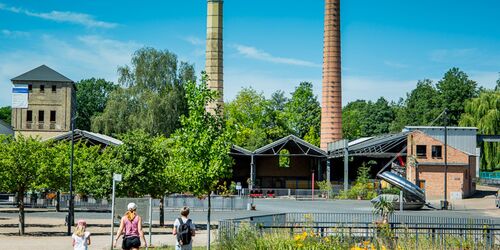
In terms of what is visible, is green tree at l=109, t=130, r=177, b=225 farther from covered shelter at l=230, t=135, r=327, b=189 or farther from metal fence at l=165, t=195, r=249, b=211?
covered shelter at l=230, t=135, r=327, b=189

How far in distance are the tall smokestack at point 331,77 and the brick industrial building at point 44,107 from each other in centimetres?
2715


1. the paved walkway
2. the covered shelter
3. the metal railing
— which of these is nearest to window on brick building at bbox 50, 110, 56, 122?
the covered shelter

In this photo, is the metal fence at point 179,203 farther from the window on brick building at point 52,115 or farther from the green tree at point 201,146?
the green tree at point 201,146

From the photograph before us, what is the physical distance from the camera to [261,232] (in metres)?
20.1

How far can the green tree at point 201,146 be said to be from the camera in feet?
82.8

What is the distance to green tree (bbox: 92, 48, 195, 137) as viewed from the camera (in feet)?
270

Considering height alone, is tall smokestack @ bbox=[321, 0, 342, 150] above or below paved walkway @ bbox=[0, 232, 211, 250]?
above

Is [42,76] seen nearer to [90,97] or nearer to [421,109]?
[90,97]

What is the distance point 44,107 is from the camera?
8294 cm

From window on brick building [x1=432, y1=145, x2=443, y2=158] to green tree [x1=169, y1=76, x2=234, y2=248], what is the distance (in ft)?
154

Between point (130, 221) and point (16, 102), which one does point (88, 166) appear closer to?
point (130, 221)

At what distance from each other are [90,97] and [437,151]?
64056 mm

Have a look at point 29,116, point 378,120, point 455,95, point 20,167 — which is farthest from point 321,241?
point 378,120

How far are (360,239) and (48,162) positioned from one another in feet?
58.6
